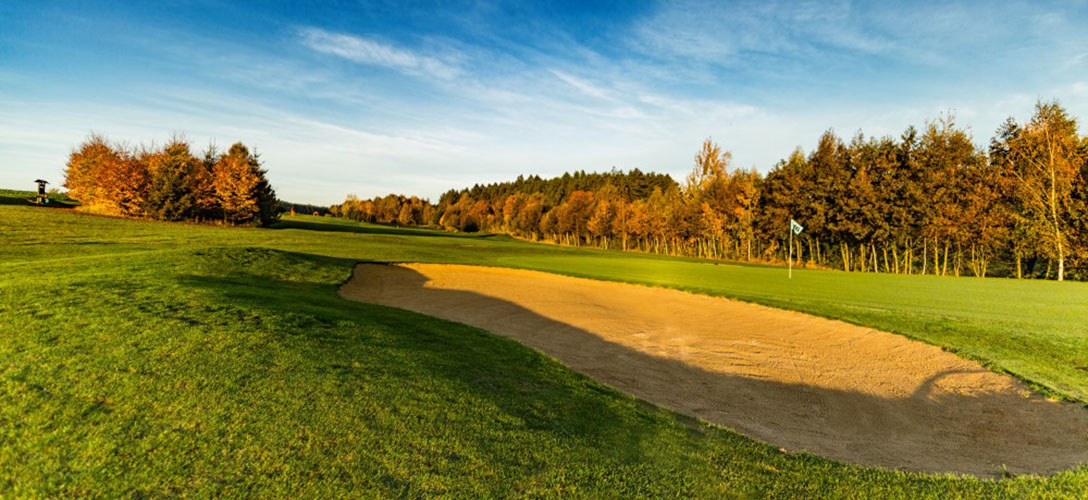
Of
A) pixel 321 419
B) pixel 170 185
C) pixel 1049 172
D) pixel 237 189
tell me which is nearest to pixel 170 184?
pixel 170 185

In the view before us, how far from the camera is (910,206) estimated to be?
4244cm

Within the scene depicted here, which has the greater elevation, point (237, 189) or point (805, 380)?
point (237, 189)

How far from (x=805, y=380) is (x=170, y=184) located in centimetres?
6210

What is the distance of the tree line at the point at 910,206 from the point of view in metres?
37.2

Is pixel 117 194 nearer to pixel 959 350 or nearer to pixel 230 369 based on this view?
pixel 230 369

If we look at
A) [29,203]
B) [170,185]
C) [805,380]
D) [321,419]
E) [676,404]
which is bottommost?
[805,380]

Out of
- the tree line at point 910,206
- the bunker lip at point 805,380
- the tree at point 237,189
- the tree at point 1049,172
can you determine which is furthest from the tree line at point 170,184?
the tree at point 1049,172

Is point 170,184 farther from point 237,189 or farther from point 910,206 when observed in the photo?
point 910,206

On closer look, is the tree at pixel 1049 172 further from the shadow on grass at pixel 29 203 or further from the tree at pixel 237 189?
the shadow on grass at pixel 29 203

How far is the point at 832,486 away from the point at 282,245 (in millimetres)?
37488

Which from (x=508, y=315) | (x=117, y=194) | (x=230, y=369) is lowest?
(x=508, y=315)

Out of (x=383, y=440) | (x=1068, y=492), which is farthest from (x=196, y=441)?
(x=1068, y=492)

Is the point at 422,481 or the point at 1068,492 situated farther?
the point at 1068,492

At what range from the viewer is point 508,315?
14.9 m
